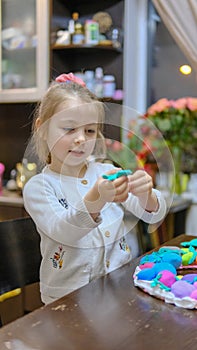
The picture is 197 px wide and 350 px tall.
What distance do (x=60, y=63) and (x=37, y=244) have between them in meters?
1.57

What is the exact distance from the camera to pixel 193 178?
2.56 m

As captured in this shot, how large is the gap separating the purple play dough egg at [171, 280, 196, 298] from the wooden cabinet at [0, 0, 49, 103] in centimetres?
182

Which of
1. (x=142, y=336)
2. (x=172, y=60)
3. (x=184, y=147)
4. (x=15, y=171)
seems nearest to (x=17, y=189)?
(x=15, y=171)

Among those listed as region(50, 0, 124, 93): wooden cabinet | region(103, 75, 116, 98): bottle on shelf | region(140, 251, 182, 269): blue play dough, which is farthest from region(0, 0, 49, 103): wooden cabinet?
region(140, 251, 182, 269): blue play dough

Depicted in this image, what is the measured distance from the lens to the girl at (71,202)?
1.00 m

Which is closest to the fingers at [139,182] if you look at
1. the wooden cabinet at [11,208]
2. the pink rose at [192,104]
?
the wooden cabinet at [11,208]

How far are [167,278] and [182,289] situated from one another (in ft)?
0.15

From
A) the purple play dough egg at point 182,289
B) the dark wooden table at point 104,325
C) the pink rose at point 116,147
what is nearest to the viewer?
the dark wooden table at point 104,325

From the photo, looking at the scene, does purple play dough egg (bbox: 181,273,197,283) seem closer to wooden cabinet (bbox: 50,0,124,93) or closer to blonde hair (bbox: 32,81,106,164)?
blonde hair (bbox: 32,81,106,164)

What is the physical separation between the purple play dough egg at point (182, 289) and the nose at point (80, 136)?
0.34m

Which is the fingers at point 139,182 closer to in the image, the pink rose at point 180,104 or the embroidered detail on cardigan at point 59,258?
the embroidered detail on cardigan at point 59,258

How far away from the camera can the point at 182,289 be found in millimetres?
825

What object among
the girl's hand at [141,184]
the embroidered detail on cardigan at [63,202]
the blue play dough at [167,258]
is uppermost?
the girl's hand at [141,184]

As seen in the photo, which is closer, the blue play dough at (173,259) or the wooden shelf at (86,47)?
the blue play dough at (173,259)
